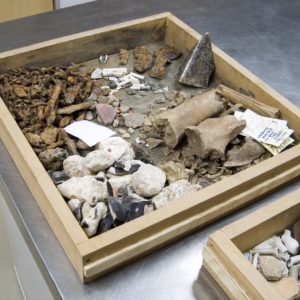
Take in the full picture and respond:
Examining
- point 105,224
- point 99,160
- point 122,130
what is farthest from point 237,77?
Answer: point 105,224

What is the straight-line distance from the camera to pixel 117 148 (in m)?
0.83

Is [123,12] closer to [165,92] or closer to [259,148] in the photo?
[165,92]

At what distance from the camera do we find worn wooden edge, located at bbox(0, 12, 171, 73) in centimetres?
101

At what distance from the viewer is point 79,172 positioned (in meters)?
0.77

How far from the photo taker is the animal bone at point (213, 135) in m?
0.82

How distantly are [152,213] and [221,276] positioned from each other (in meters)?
0.14

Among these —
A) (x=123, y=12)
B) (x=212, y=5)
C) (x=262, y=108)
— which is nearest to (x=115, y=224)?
(x=262, y=108)

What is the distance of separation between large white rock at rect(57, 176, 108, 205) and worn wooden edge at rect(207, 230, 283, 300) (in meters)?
0.21

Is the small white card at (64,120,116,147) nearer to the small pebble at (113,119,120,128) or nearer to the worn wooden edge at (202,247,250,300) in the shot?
the small pebble at (113,119,120,128)

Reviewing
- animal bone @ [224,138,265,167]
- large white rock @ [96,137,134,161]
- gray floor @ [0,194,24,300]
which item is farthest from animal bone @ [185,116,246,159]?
gray floor @ [0,194,24,300]

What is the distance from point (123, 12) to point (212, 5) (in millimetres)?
301

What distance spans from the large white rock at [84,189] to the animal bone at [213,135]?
0.21 metres

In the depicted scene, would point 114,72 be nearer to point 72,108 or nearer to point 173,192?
point 72,108

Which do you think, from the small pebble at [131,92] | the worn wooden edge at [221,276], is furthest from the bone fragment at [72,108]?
the worn wooden edge at [221,276]
